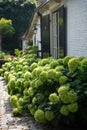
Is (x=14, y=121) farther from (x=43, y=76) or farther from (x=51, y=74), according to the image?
(x=51, y=74)

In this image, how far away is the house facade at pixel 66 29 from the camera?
9391 millimetres

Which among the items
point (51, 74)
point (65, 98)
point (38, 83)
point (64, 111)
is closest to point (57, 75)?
point (51, 74)

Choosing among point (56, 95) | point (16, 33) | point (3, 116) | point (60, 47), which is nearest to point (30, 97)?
point (3, 116)

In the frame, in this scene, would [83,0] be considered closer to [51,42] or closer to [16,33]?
[51,42]

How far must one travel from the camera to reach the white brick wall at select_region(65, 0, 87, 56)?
9.22 metres

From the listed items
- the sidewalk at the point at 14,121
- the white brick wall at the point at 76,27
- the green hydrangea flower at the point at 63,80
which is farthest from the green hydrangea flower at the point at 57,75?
the white brick wall at the point at 76,27

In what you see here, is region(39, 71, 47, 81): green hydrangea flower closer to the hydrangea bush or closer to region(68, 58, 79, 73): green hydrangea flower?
the hydrangea bush

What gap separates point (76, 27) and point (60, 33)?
194 cm

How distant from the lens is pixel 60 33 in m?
11.9

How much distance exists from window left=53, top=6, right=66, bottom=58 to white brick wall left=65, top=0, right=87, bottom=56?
32 cm

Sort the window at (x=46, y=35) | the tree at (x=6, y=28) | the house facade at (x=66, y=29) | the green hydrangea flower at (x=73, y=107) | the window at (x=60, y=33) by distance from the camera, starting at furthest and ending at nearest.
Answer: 1. the tree at (x=6, y=28)
2. the window at (x=46, y=35)
3. the window at (x=60, y=33)
4. the house facade at (x=66, y=29)
5. the green hydrangea flower at (x=73, y=107)

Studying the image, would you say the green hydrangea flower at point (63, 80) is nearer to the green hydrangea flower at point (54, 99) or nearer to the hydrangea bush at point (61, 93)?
the hydrangea bush at point (61, 93)

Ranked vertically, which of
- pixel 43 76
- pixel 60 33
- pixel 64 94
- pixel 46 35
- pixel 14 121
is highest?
pixel 60 33

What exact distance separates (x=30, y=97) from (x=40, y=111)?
4.07 feet
